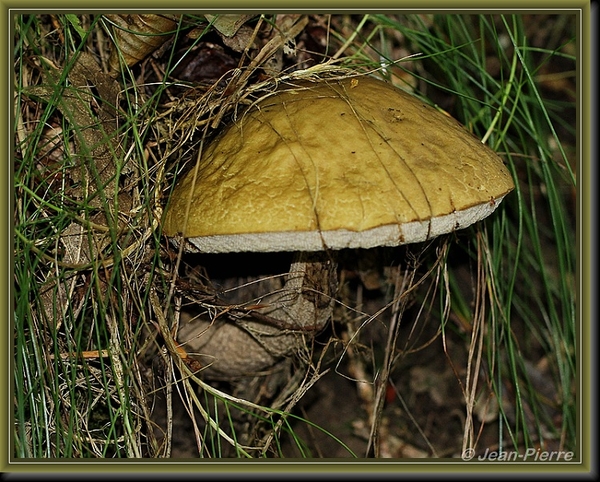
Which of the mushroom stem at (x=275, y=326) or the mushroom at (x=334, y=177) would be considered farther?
the mushroom stem at (x=275, y=326)

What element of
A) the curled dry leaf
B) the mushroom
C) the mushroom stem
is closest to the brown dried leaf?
the curled dry leaf

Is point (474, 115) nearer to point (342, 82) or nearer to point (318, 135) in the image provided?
point (342, 82)

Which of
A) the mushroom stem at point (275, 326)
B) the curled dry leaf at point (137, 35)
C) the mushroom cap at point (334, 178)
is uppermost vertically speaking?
the curled dry leaf at point (137, 35)

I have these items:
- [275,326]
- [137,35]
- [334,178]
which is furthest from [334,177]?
[137,35]

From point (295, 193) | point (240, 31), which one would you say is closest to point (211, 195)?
point (295, 193)

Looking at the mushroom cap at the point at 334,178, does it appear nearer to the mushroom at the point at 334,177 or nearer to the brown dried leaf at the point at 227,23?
the mushroom at the point at 334,177

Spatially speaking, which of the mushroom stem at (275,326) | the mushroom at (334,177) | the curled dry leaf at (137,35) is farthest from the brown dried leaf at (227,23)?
the mushroom stem at (275,326)
